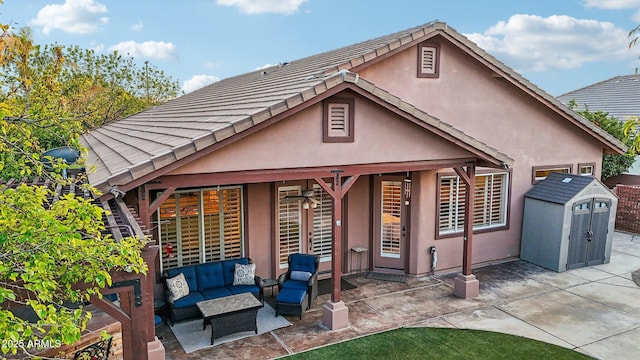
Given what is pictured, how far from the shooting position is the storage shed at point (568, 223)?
1281cm

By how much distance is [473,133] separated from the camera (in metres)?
13.1

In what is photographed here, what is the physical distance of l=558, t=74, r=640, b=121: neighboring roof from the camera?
85.1 feet

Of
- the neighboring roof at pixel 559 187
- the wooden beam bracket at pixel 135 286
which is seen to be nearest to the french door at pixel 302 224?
the wooden beam bracket at pixel 135 286

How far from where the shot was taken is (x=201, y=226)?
1092 cm

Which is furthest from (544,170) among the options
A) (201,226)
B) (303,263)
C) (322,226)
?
(201,226)

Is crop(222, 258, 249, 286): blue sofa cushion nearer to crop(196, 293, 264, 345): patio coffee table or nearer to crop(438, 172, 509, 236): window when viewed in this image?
crop(196, 293, 264, 345): patio coffee table

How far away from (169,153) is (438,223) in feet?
25.7

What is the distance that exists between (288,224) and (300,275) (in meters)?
1.55

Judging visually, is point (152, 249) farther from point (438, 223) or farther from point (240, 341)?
point (438, 223)

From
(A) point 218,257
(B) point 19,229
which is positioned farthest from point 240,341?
(B) point 19,229

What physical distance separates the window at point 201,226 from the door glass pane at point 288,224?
1.03 meters

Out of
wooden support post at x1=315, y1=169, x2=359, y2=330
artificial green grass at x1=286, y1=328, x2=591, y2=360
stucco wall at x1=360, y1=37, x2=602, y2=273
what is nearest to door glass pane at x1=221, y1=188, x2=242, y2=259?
wooden support post at x1=315, y1=169, x2=359, y2=330

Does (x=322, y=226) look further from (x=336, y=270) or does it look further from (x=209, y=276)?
(x=209, y=276)

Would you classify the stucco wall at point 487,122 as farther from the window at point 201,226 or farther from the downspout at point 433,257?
the window at point 201,226
